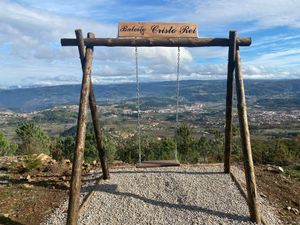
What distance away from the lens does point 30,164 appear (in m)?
9.58

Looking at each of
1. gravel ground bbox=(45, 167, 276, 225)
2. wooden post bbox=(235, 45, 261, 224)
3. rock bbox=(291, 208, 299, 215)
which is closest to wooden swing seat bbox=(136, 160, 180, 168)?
gravel ground bbox=(45, 167, 276, 225)

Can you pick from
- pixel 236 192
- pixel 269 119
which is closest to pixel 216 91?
pixel 269 119

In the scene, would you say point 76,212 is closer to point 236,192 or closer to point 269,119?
point 236,192

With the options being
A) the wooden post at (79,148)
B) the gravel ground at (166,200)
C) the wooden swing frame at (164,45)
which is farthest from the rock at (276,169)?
the wooden post at (79,148)

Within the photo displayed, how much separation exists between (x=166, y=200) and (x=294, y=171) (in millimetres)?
4067

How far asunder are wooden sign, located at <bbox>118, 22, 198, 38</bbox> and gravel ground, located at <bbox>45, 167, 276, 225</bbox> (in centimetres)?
324

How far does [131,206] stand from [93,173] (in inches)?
103

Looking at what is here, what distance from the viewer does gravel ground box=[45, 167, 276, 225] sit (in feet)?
20.3

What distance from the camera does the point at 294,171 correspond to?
9086 mm

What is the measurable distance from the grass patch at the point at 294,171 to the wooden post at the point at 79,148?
18.1 feet

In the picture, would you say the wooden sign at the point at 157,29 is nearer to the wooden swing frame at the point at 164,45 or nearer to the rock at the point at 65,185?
the wooden swing frame at the point at 164,45

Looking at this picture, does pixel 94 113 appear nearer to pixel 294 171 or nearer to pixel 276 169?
pixel 276 169

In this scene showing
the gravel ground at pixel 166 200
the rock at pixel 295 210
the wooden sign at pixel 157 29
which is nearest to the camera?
the gravel ground at pixel 166 200

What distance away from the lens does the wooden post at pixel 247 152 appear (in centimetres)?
606
